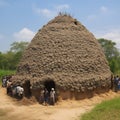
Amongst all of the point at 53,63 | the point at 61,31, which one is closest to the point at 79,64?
the point at 53,63

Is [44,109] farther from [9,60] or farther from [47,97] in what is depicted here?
[9,60]

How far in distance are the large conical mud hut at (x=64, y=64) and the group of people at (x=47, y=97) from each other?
395 mm

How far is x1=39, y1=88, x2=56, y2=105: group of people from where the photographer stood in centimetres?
1670

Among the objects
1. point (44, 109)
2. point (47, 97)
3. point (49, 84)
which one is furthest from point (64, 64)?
point (44, 109)

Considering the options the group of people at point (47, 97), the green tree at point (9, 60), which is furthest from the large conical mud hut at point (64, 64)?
the green tree at point (9, 60)

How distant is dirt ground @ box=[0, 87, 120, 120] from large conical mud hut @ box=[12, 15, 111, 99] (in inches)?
21.1

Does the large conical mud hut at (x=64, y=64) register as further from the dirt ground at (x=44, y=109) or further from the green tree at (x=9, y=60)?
the green tree at (x=9, y=60)

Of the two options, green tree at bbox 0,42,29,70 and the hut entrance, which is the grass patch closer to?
the hut entrance

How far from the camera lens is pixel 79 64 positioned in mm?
18078

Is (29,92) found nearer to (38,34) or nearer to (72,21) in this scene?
(38,34)

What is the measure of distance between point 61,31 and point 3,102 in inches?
231

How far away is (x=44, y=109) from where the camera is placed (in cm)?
1562

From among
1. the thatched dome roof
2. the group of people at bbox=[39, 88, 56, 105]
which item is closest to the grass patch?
the group of people at bbox=[39, 88, 56, 105]

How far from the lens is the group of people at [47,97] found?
54.8 feet
